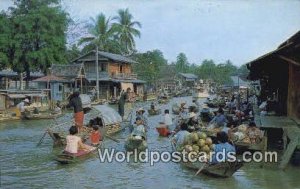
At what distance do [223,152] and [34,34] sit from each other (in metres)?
33.0

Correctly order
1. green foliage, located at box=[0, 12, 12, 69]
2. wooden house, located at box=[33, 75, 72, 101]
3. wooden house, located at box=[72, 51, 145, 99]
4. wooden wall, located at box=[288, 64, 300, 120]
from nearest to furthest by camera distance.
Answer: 1. wooden wall, located at box=[288, 64, 300, 120]
2. wooden house, located at box=[33, 75, 72, 101]
3. green foliage, located at box=[0, 12, 12, 69]
4. wooden house, located at box=[72, 51, 145, 99]

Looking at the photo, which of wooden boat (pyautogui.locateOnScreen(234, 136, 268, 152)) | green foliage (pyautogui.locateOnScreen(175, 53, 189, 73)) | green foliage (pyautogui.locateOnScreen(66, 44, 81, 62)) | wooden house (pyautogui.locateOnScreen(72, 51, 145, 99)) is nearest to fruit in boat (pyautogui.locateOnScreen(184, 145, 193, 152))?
wooden boat (pyautogui.locateOnScreen(234, 136, 268, 152))

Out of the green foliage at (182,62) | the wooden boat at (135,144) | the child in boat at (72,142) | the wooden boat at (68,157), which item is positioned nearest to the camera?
the child in boat at (72,142)

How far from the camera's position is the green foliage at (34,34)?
40594 millimetres

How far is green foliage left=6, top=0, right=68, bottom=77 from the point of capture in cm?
4059

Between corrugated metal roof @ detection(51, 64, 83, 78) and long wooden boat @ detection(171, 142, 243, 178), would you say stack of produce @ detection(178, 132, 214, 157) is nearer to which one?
long wooden boat @ detection(171, 142, 243, 178)

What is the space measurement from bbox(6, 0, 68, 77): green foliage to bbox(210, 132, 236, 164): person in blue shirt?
3241 cm

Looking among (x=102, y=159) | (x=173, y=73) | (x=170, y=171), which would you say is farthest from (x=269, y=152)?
(x=173, y=73)

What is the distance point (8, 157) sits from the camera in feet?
51.1

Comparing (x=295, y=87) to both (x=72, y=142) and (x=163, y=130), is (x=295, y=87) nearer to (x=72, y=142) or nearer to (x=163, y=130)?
(x=72, y=142)

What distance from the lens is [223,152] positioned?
35.3ft

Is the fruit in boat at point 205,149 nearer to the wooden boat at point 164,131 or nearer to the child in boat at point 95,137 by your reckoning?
the child in boat at point 95,137

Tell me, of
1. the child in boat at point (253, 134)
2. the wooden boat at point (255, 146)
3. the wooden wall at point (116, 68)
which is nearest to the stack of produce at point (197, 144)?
the wooden boat at point (255, 146)

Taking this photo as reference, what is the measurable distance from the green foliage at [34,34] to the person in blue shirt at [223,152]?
32.4 metres
